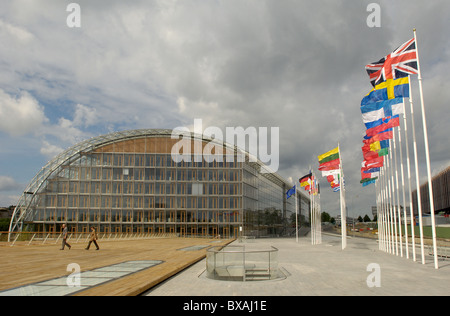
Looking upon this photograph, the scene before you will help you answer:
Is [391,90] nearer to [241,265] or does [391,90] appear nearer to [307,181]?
[241,265]

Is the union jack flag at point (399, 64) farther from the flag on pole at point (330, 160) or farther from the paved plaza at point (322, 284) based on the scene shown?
the flag on pole at point (330, 160)

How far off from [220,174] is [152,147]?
450 inches

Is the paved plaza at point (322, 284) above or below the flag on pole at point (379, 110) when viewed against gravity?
below

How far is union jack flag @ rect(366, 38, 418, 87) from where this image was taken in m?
17.4

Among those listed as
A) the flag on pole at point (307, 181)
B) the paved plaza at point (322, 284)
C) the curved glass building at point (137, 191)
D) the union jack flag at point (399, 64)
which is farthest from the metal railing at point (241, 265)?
the curved glass building at point (137, 191)

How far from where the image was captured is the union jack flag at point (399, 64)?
57.2ft

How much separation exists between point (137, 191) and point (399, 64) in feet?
148

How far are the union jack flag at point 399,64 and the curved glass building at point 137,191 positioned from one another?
37.7 meters

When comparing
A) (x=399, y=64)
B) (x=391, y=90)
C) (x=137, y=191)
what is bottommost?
(x=137, y=191)

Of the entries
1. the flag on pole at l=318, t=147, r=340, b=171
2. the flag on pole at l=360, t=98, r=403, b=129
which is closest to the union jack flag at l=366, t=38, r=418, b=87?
the flag on pole at l=360, t=98, r=403, b=129

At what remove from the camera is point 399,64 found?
17875 mm

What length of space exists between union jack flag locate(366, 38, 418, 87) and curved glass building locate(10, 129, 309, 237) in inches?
1485

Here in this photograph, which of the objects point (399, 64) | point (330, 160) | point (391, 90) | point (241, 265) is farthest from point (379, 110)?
point (330, 160)

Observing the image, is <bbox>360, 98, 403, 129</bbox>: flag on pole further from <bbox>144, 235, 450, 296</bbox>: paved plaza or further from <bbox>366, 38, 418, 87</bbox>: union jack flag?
<bbox>144, 235, 450, 296</bbox>: paved plaza
